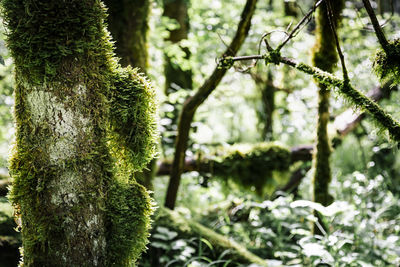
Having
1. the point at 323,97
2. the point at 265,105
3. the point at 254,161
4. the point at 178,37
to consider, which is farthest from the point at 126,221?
the point at 178,37

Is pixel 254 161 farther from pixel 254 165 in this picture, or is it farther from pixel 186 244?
pixel 186 244

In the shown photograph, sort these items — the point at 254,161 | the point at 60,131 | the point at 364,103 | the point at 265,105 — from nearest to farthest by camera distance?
the point at 60,131 < the point at 364,103 < the point at 254,161 < the point at 265,105

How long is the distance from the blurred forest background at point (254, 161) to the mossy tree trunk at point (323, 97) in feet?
0.15

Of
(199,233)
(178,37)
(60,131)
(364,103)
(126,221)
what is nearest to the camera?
(60,131)

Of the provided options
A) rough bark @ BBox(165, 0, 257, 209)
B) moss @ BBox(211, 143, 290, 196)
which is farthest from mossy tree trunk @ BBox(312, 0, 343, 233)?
moss @ BBox(211, 143, 290, 196)

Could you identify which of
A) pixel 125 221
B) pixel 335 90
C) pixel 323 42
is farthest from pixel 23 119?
pixel 323 42

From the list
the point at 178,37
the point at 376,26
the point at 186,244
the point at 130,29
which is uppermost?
the point at 178,37

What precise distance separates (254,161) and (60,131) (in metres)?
3.06

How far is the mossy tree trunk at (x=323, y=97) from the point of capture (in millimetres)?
2994

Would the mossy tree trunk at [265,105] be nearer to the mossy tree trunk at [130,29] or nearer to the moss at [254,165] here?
the moss at [254,165]

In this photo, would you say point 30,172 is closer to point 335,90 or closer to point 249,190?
point 335,90

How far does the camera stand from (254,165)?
13.7 ft

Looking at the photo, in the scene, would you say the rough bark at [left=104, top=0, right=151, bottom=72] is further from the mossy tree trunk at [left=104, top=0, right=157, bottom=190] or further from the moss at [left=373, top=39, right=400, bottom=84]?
the moss at [left=373, top=39, right=400, bottom=84]

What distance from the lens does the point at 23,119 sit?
1.57 meters
